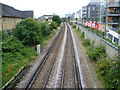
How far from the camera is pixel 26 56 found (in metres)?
12.8

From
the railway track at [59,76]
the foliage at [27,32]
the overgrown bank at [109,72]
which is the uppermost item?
the foliage at [27,32]

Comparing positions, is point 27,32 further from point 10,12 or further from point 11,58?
point 10,12

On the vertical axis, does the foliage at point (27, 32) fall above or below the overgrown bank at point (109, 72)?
above

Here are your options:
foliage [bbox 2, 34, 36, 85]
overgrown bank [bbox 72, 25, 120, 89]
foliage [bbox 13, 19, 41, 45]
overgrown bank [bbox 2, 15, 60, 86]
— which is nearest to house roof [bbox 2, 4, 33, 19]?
foliage [bbox 13, 19, 41, 45]

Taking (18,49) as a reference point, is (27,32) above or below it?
above

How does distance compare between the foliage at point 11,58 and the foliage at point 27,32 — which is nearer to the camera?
the foliage at point 11,58

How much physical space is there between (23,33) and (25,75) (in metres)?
6.46

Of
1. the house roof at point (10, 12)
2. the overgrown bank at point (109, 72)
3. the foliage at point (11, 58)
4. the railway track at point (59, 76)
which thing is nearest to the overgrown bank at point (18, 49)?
the foliage at point (11, 58)

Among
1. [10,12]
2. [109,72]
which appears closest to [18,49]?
[109,72]

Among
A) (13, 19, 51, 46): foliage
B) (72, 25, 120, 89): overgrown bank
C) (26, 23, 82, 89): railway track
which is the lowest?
(26, 23, 82, 89): railway track

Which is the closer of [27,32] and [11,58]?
[11,58]

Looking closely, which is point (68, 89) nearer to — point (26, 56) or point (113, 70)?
point (113, 70)

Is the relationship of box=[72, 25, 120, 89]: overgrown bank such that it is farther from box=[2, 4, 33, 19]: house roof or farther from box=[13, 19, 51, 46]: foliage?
box=[2, 4, 33, 19]: house roof

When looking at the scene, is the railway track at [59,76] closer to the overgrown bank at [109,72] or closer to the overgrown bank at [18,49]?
the overgrown bank at [109,72]
